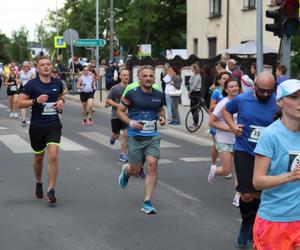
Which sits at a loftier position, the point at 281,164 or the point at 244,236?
the point at 281,164

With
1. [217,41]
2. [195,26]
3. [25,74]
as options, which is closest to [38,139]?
[25,74]

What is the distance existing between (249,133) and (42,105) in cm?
293

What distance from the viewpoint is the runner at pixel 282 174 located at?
3.60 m

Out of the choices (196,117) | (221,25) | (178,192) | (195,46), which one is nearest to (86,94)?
(196,117)

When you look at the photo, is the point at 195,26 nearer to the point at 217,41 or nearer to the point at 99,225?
the point at 217,41

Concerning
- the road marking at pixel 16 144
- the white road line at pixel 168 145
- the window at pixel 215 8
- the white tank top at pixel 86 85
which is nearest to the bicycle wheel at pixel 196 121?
the white road line at pixel 168 145

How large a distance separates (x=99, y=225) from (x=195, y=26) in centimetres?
3477

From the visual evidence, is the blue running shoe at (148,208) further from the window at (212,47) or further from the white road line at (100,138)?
the window at (212,47)

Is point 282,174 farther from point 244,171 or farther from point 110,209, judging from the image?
point 110,209

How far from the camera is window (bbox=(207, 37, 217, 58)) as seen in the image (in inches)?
1498

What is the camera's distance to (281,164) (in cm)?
368

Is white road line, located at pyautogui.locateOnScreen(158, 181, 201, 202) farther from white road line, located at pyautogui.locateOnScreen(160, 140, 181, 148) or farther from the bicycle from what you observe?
the bicycle

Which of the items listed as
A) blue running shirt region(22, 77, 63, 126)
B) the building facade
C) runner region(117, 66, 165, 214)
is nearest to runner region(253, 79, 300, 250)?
runner region(117, 66, 165, 214)

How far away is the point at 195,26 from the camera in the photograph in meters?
40.4
